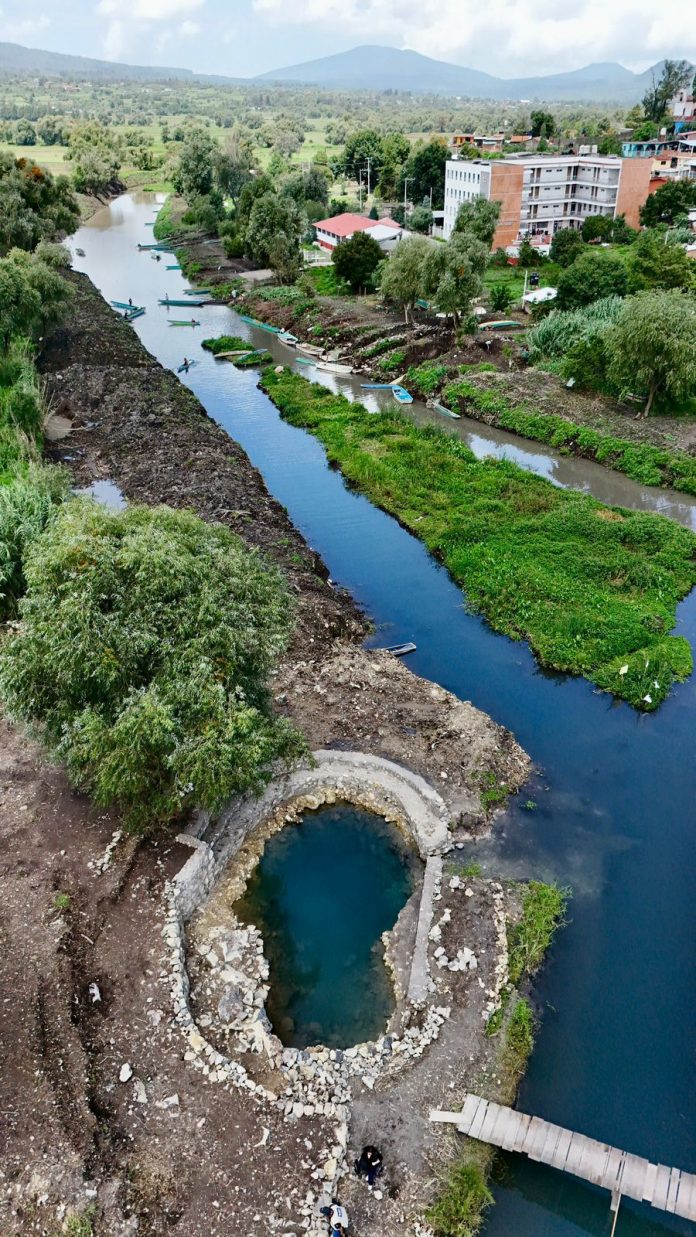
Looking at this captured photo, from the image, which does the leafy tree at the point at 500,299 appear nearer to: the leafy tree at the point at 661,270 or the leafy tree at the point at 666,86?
the leafy tree at the point at 661,270

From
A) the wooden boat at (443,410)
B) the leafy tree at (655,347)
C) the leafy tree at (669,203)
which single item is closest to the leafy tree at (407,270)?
the wooden boat at (443,410)

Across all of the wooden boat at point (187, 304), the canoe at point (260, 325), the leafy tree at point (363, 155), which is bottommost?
the canoe at point (260, 325)

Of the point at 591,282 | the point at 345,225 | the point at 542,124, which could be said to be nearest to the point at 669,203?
the point at 591,282

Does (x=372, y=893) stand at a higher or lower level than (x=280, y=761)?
lower

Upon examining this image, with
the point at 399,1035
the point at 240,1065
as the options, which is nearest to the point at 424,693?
the point at 399,1035

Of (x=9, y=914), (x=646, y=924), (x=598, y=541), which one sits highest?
(x=598, y=541)

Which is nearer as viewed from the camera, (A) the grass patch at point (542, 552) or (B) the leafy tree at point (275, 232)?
(A) the grass patch at point (542, 552)

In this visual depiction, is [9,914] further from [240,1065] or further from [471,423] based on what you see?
[471,423]

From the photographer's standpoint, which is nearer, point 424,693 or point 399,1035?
point 399,1035

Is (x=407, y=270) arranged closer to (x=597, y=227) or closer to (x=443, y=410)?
(x=443, y=410)
